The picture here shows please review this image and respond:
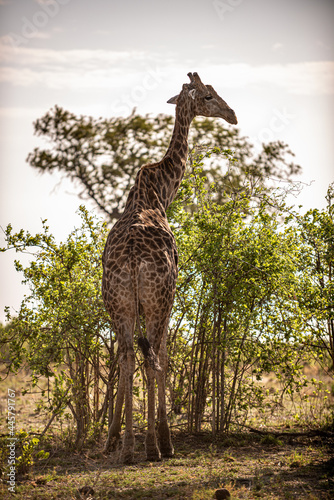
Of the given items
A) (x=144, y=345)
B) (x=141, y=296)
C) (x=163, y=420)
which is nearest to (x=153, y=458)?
(x=163, y=420)

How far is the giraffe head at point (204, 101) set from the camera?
32.0 ft

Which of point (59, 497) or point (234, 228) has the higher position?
point (234, 228)

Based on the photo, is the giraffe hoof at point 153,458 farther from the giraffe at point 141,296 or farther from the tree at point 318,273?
the tree at point 318,273

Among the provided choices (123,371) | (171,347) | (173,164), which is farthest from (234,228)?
(123,371)

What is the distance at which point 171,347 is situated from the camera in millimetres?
9508

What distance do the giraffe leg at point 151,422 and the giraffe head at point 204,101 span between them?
4513 millimetres

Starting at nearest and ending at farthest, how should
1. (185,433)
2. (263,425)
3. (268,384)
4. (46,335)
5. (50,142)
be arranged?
(46,335)
(185,433)
(263,425)
(268,384)
(50,142)

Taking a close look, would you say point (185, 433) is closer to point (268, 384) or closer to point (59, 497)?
point (59, 497)

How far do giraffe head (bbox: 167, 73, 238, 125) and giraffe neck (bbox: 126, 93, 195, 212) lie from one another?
8cm

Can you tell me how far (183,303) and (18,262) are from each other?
265 cm

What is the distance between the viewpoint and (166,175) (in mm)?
9148

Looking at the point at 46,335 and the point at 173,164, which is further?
the point at 173,164

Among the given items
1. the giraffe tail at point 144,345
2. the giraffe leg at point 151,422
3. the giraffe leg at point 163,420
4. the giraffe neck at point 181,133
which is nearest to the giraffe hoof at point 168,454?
the giraffe leg at point 163,420

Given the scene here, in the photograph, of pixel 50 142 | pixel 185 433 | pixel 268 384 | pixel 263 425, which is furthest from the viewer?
pixel 50 142
